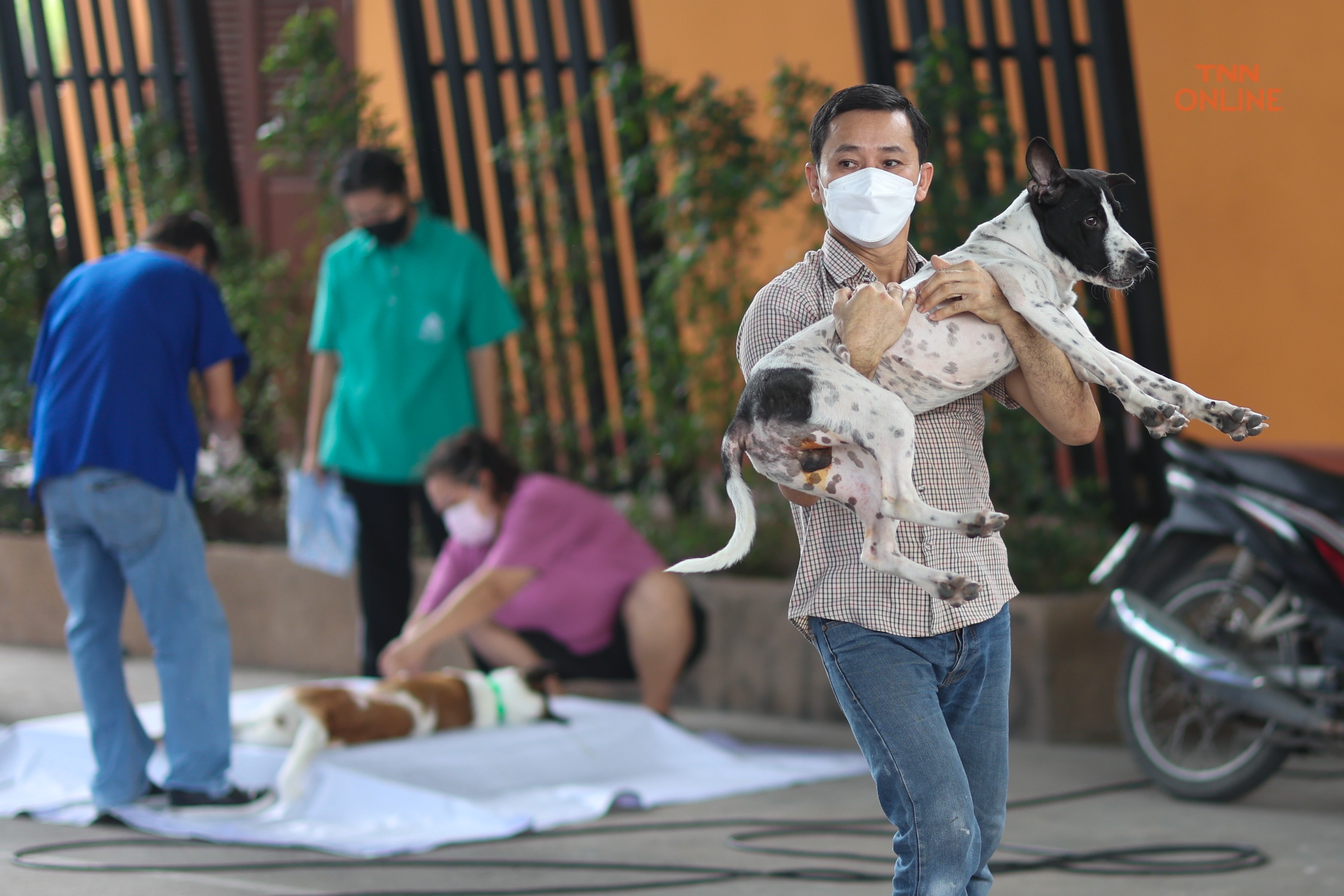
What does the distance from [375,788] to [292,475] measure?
56.9 inches

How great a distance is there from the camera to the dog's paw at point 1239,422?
6.67ft

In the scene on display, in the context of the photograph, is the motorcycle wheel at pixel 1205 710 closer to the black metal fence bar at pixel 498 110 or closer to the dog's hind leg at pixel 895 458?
the dog's hind leg at pixel 895 458

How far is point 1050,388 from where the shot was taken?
2234mm

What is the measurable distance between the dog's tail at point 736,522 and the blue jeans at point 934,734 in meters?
0.15

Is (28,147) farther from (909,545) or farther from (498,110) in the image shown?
(909,545)

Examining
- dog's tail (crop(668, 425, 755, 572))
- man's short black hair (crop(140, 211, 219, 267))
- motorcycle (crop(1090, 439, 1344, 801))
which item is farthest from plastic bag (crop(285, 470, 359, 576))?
dog's tail (crop(668, 425, 755, 572))

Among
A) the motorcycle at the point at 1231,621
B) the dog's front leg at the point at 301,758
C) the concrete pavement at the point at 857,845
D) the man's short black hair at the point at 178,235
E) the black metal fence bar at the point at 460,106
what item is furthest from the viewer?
the black metal fence bar at the point at 460,106

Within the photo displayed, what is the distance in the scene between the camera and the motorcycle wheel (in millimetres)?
4195

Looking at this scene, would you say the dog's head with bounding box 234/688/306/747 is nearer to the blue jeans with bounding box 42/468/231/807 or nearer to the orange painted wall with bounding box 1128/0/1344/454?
the blue jeans with bounding box 42/468/231/807

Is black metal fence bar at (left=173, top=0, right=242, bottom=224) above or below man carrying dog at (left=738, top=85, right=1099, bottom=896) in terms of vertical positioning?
above

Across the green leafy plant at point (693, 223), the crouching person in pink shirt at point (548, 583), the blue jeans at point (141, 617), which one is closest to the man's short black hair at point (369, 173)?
the crouching person in pink shirt at point (548, 583)

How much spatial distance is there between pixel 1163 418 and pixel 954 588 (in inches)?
13.6

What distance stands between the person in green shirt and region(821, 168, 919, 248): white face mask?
3.26 metres

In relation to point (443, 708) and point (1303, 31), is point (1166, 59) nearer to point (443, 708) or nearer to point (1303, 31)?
point (1303, 31)
